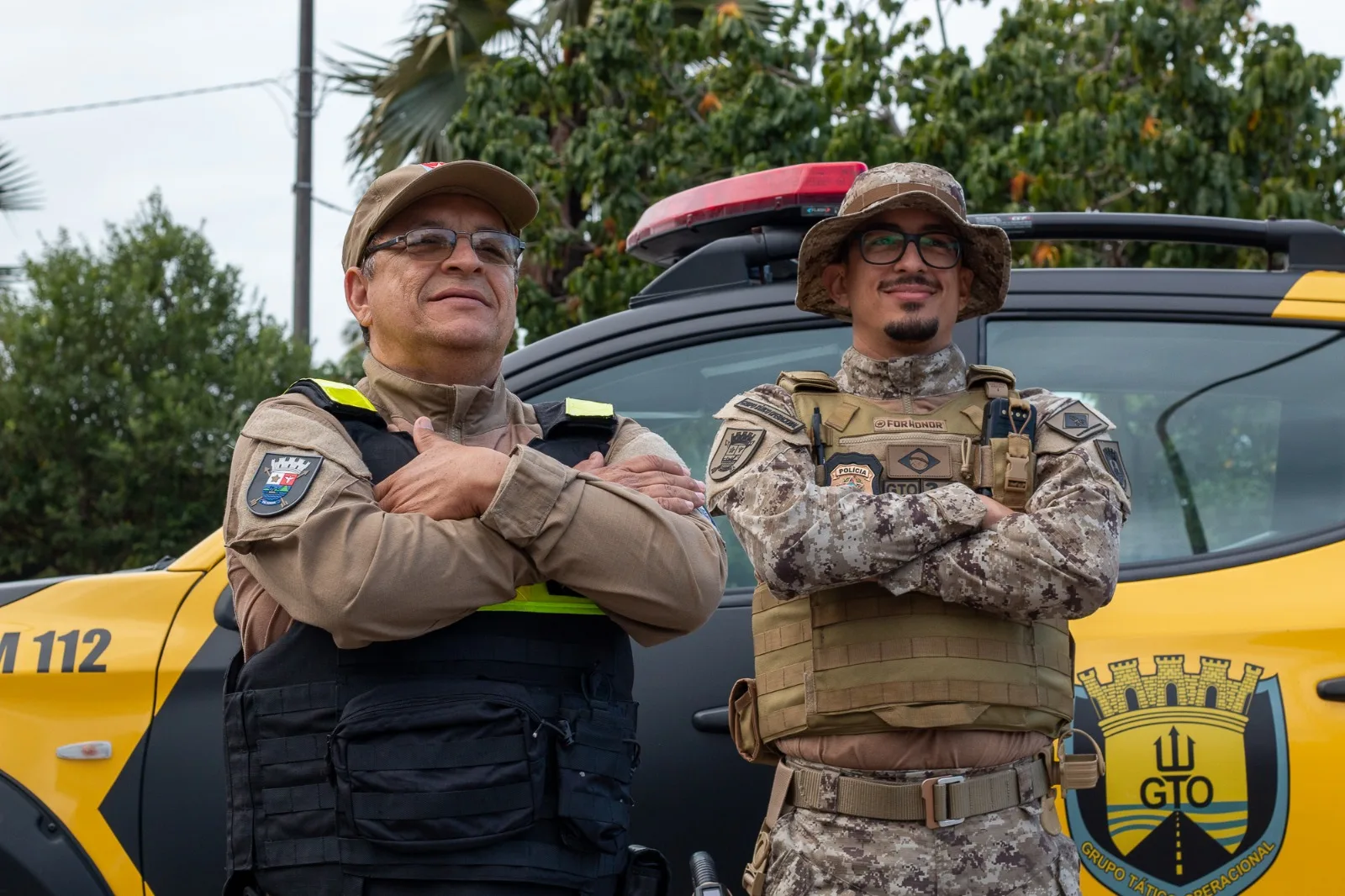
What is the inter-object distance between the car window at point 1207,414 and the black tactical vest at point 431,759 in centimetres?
131

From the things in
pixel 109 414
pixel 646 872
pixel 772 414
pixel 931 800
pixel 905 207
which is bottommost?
pixel 646 872

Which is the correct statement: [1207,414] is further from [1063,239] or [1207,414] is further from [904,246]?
[904,246]

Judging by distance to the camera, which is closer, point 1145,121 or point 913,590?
point 913,590

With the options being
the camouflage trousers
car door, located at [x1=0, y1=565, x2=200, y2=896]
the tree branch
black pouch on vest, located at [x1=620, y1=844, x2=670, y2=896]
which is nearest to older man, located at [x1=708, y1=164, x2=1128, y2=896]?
the camouflage trousers

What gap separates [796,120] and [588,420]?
6877 mm

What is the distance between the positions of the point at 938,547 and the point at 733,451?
40 centimetres

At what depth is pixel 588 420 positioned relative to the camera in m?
2.18

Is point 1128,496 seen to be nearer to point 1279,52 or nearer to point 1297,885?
point 1297,885

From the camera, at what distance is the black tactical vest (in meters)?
1.85

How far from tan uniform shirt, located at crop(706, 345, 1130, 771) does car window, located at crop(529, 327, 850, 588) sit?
24.5 inches

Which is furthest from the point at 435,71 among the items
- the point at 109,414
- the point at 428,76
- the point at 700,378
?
the point at 700,378

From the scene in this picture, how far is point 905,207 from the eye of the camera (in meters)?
2.49

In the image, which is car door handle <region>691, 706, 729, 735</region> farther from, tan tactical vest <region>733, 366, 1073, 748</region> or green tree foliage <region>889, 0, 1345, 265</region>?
green tree foliage <region>889, 0, 1345, 265</region>

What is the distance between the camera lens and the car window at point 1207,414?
109 inches
